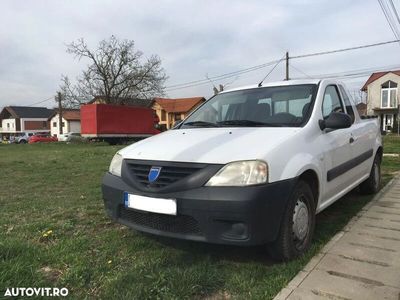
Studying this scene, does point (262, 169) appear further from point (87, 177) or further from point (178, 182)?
point (87, 177)

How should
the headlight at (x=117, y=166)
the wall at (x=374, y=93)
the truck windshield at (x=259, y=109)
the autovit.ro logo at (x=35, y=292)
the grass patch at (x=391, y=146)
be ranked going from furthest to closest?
the wall at (x=374, y=93), the grass patch at (x=391, y=146), the truck windshield at (x=259, y=109), the headlight at (x=117, y=166), the autovit.ro logo at (x=35, y=292)

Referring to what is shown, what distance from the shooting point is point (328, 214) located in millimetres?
5121

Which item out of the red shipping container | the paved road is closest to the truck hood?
the paved road

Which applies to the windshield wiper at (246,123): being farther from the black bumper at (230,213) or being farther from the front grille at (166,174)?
the front grille at (166,174)

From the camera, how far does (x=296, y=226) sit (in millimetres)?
3508

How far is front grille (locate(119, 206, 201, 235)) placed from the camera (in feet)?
10.7

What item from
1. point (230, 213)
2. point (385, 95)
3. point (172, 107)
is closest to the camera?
point (230, 213)

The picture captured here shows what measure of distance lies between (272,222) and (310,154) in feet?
2.88

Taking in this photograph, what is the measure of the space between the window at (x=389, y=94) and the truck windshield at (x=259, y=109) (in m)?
49.1

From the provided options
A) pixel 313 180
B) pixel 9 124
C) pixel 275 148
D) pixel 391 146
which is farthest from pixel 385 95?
pixel 9 124

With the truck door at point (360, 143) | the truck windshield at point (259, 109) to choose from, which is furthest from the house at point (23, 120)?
the truck door at point (360, 143)

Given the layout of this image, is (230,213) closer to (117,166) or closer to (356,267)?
(356,267)

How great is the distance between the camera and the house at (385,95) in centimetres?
4803

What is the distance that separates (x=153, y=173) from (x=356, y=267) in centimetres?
184
